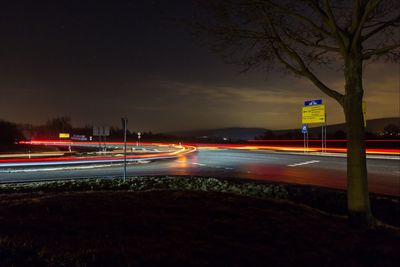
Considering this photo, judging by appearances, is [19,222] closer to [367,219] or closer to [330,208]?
[367,219]

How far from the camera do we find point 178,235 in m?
5.98

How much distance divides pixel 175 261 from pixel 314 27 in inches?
259

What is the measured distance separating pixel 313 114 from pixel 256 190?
2935 cm

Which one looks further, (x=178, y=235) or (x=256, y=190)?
(x=256, y=190)

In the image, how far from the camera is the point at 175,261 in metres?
4.83

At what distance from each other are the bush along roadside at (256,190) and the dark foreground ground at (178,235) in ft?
7.04

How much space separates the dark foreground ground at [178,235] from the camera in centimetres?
492

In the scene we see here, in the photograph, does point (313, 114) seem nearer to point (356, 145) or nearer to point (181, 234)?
point (356, 145)

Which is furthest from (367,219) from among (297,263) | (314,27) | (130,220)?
(130,220)

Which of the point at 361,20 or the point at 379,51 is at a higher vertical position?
the point at 361,20

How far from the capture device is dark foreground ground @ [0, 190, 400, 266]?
4922mm

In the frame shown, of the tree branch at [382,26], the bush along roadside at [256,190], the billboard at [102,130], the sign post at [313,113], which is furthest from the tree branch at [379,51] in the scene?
the sign post at [313,113]

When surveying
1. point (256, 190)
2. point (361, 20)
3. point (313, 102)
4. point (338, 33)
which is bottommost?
point (256, 190)

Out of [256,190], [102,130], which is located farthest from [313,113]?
[256,190]
